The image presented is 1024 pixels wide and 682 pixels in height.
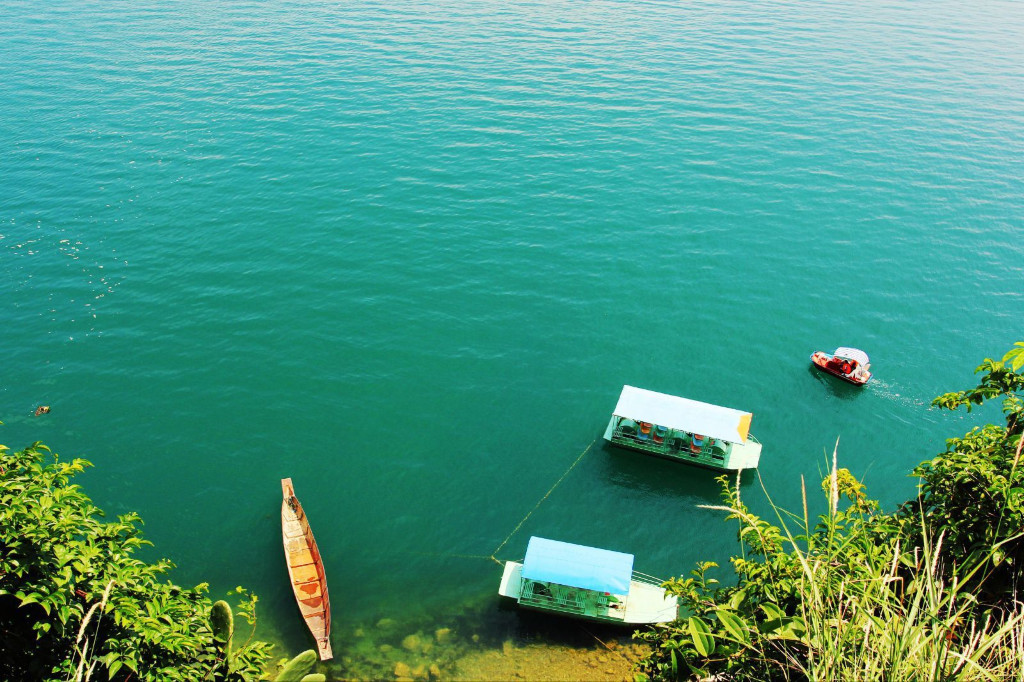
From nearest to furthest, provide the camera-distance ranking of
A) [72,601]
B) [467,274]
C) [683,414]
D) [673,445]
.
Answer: [72,601] < [683,414] < [673,445] < [467,274]

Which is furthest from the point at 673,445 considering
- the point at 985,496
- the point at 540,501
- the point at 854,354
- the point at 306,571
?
the point at 985,496

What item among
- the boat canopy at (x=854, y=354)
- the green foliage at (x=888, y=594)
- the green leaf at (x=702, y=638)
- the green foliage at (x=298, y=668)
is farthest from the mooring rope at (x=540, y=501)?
the green leaf at (x=702, y=638)

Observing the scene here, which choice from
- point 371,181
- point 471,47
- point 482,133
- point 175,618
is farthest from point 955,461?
point 471,47

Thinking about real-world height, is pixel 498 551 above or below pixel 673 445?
below

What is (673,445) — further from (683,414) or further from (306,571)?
(306,571)

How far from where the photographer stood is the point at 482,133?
255 ft

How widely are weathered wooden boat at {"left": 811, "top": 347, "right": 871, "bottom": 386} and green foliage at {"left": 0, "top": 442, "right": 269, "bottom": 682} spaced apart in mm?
40870

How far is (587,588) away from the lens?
32781mm

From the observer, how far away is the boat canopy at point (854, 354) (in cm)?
4775

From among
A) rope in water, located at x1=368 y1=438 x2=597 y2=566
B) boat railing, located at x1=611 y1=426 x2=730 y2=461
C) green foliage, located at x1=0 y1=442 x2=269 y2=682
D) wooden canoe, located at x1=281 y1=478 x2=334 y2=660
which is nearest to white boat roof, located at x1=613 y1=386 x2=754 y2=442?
boat railing, located at x1=611 y1=426 x2=730 y2=461

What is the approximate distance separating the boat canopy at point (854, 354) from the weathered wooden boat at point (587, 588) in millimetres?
22249

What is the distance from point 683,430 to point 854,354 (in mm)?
15435

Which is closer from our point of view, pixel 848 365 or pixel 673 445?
pixel 673 445

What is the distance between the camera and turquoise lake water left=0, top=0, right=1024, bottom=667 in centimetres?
4081
